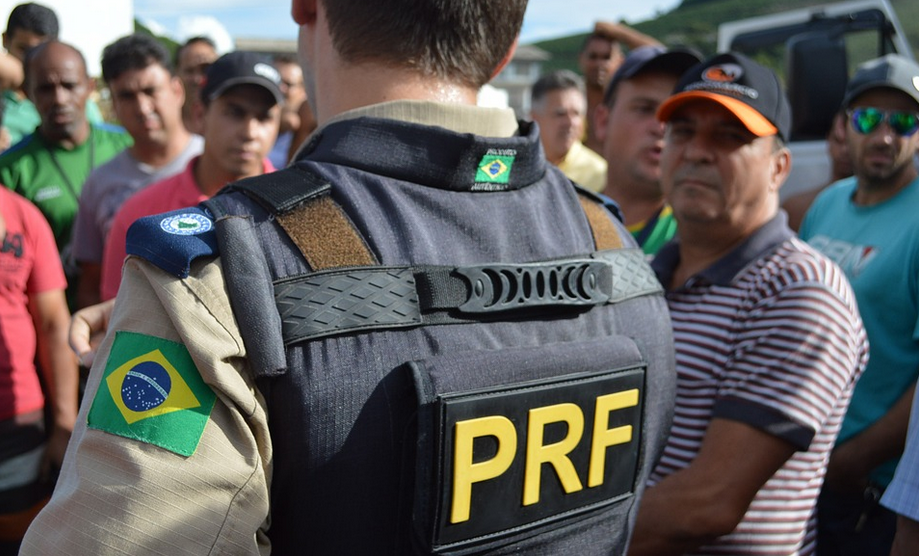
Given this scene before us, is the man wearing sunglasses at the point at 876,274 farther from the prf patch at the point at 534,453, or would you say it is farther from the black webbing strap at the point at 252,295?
the black webbing strap at the point at 252,295

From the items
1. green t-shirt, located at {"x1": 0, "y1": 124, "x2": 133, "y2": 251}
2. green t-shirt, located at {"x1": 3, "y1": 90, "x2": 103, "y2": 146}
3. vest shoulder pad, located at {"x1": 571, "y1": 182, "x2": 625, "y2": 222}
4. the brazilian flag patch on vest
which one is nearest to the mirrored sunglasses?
vest shoulder pad, located at {"x1": 571, "y1": 182, "x2": 625, "y2": 222}

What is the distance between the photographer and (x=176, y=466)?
3.22ft

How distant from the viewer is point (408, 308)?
1.12 m

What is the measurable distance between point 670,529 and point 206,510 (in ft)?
4.02

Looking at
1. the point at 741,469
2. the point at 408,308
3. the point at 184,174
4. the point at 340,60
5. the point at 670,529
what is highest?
the point at 340,60

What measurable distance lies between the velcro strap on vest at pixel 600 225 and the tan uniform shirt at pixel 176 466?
656 millimetres

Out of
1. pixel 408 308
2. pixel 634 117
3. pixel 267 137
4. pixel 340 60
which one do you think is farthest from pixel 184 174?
pixel 408 308

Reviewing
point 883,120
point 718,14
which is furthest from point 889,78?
point 718,14

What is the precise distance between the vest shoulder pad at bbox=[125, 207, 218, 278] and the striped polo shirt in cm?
132

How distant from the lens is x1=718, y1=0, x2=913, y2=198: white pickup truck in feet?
18.8

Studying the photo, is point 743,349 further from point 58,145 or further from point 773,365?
point 58,145

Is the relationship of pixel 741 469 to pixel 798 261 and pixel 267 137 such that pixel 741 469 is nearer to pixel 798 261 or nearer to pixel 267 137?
pixel 798 261

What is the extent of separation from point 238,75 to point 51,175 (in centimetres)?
130

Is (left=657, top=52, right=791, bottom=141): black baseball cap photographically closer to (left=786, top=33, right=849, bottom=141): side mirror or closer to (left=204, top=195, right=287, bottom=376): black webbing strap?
(left=204, top=195, right=287, bottom=376): black webbing strap
